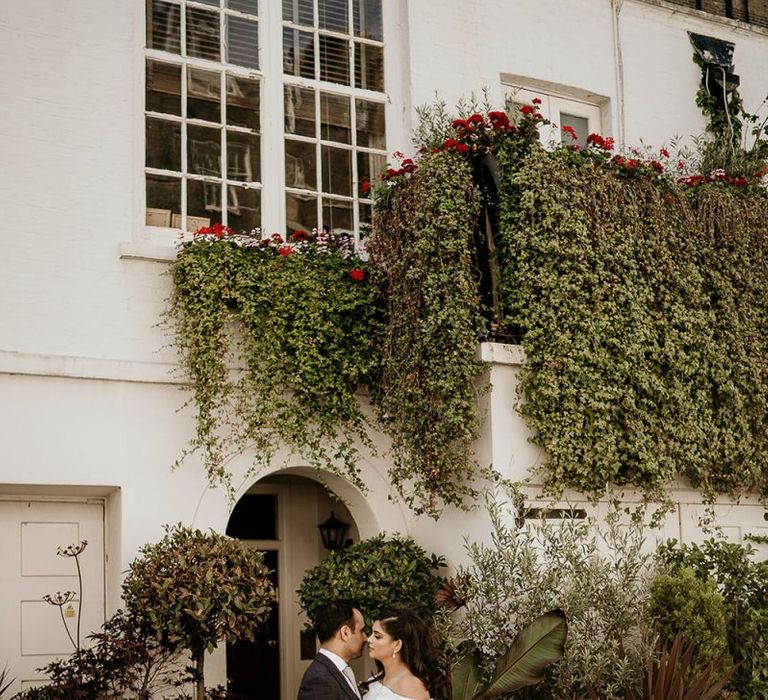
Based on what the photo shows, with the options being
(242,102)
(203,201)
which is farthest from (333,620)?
(242,102)

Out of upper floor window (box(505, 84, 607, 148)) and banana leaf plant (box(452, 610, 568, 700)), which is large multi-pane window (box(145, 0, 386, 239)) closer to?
upper floor window (box(505, 84, 607, 148))

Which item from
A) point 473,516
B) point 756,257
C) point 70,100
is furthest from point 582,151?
point 70,100

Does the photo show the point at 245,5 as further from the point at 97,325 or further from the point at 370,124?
the point at 97,325

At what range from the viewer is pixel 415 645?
754cm

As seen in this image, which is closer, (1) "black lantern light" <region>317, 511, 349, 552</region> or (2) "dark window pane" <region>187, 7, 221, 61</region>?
(2) "dark window pane" <region>187, 7, 221, 61</region>

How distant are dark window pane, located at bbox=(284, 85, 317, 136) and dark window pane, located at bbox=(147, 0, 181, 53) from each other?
1165 millimetres

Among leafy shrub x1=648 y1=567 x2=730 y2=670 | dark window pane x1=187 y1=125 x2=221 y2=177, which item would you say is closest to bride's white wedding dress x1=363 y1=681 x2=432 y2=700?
leafy shrub x1=648 y1=567 x2=730 y2=670

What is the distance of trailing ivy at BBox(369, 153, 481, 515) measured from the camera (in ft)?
31.3

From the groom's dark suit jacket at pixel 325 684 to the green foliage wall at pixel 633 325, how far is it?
121 inches

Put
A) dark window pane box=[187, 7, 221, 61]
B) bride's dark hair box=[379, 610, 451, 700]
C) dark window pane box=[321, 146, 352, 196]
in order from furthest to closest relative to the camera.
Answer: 1. dark window pane box=[321, 146, 352, 196]
2. dark window pane box=[187, 7, 221, 61]
3. bride's dark hair box=[379, 610, 451, 700]

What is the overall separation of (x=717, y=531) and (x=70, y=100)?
23.1ft

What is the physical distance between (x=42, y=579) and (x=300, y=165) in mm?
4467

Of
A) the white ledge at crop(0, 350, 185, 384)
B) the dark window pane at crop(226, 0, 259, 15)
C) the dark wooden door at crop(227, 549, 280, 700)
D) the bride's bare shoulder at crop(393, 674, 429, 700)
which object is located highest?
the dark window pane at crop(226, 0, 259, 15)

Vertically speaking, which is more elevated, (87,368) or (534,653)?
(87,368)
